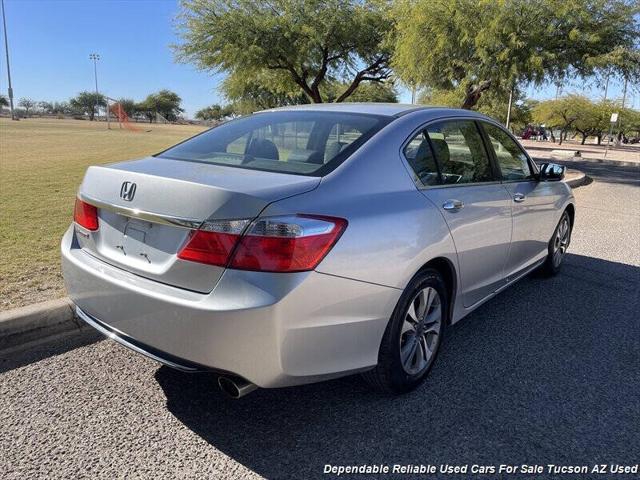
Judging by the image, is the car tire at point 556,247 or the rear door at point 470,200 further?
the car tire at point 556,247

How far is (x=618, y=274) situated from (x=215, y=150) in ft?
15.0

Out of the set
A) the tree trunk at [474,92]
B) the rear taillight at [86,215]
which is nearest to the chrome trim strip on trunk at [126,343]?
the rear taillight at [86,215]

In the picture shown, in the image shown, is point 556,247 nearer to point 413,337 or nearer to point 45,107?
point 413,337

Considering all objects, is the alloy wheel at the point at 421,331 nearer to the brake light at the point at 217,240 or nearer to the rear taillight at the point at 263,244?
the rear taillight at the point at 263,244

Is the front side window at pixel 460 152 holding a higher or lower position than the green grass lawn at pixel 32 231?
higher

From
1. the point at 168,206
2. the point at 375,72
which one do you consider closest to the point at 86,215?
the point at 168,206

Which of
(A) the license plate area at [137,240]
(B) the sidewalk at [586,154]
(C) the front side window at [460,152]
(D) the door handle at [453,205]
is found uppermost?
(C) the front side window at [460,152]

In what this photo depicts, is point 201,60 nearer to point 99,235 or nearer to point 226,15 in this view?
point 226,15

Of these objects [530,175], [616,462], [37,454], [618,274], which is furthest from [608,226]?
[37,454]

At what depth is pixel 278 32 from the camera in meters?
18.6

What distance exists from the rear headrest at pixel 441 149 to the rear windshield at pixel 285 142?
1.28 feet

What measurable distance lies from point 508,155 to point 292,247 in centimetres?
268

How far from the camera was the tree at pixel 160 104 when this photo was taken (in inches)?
4904

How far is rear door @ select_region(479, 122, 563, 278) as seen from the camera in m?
3.99
